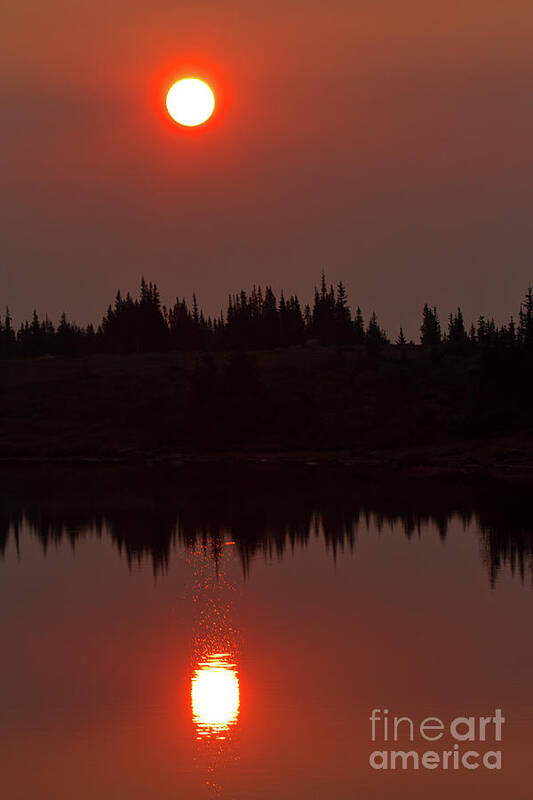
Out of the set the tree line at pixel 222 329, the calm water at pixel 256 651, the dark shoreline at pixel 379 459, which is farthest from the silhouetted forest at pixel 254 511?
the tree line at pixel 222 329

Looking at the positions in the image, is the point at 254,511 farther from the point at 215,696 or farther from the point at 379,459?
the point at 379,459

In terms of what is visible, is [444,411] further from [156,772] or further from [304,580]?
[156,772]

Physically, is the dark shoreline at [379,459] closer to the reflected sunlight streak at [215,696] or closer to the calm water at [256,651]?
the calm water at [256,651]

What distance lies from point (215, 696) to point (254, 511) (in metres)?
29.2

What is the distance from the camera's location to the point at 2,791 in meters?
14.9

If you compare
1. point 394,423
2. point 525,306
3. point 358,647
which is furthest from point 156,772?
point 525,306

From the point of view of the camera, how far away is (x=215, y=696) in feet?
63.7

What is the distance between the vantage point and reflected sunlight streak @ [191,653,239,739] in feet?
57.6

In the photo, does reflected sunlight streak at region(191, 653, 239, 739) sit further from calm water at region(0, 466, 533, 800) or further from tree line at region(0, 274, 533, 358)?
tree line at region(0, 274, 533, 358)

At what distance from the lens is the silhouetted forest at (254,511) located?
39.0 metres

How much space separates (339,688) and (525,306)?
8319cm

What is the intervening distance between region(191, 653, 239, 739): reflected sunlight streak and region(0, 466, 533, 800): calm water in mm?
57

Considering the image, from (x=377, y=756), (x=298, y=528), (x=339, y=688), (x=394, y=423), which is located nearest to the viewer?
(x=377, y=756)

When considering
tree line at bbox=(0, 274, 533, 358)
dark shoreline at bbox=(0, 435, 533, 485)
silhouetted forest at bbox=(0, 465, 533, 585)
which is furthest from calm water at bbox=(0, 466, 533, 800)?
tree line at bbox=(0, 274, 533, 358)
